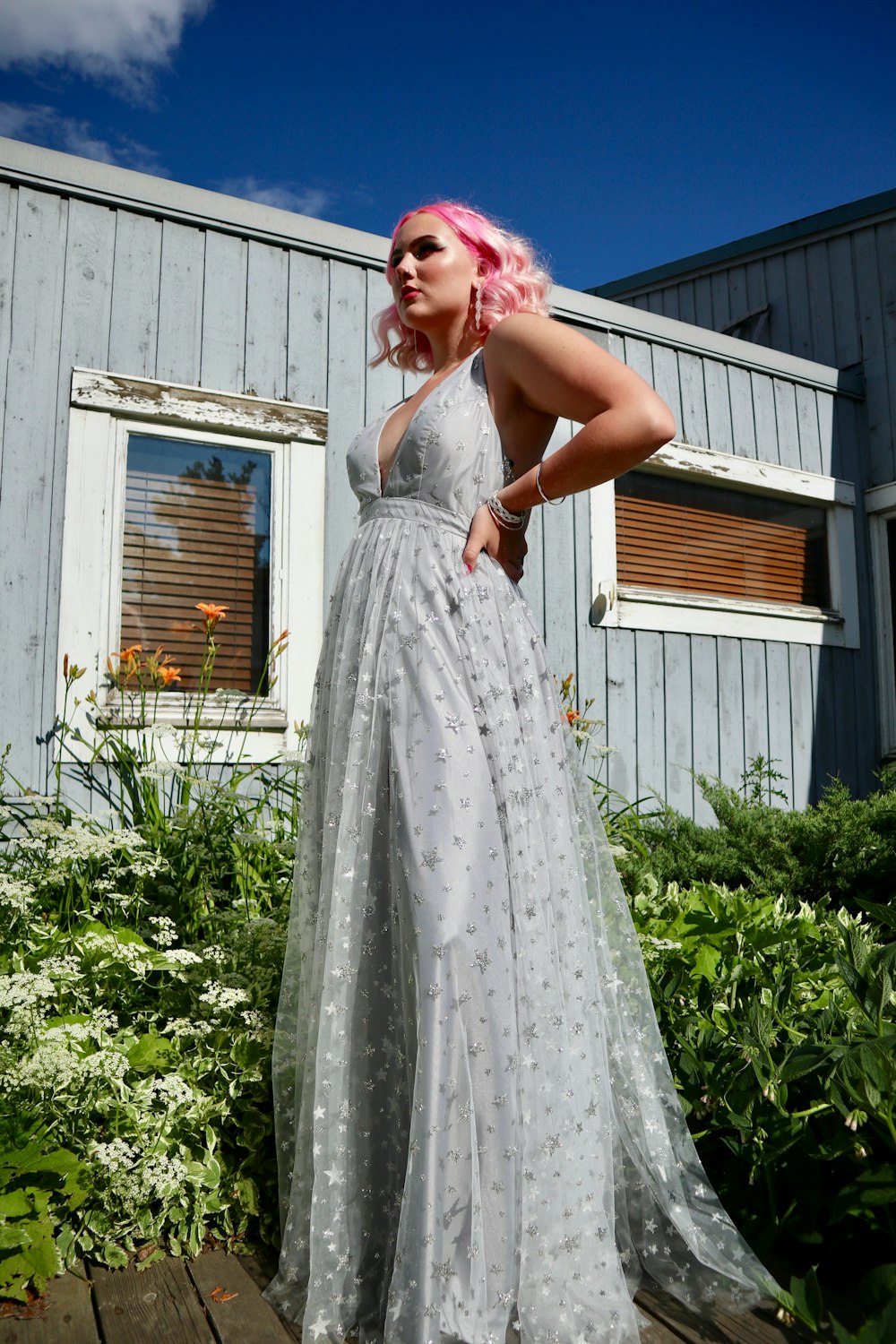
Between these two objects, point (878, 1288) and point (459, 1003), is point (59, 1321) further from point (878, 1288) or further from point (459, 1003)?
point (878, 1288)

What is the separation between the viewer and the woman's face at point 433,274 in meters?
1.87

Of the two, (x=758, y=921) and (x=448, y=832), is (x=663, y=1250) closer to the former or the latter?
(x=448, y=832)

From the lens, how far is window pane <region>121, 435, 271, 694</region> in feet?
12.8

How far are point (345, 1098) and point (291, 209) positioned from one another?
3.91 meters

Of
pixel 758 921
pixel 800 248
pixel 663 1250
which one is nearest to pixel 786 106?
pixel 800 248

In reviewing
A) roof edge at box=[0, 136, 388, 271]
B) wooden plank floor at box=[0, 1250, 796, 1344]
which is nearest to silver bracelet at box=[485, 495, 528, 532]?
wooden plank floor at box=[0, 1250, 796, 1344]

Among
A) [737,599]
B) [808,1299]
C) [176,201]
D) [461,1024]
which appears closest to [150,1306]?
[461,1024]

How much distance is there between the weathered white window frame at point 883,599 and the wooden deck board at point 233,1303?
196 inches

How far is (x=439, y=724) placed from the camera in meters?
1.52

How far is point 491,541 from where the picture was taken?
1.69 metres

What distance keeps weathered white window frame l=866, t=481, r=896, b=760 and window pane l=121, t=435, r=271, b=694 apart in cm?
379

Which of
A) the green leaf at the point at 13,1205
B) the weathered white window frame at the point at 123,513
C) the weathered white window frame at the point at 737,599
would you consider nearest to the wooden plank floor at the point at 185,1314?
the green leaf at the point at 13,1205

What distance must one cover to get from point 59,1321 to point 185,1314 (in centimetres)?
20

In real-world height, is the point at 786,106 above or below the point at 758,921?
above
